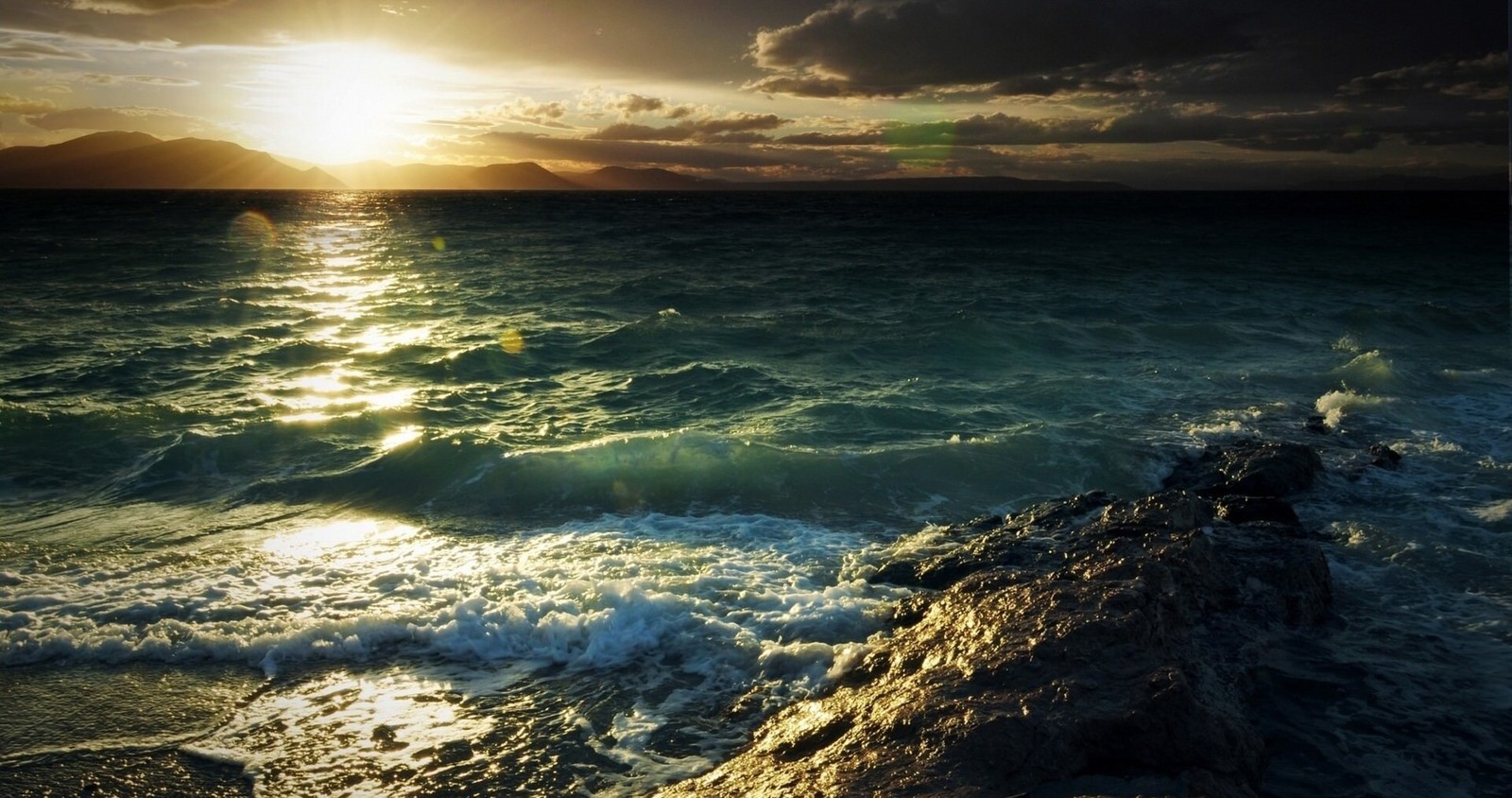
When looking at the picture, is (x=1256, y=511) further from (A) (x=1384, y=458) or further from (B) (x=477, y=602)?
(B) (x=477, y=602)

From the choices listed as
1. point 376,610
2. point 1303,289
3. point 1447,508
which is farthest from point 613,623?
point 1303,289

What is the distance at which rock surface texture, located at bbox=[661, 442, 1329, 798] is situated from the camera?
4.86 meters

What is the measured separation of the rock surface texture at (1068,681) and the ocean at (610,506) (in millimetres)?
418

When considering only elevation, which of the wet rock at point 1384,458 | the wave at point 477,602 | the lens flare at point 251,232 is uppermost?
the lens flare at point 251,232

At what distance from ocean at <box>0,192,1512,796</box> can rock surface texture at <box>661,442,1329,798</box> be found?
418 mm

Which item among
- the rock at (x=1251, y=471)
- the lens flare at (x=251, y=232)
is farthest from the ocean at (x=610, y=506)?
the lens flare at (x=251, y=232)

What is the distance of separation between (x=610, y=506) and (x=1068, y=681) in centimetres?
717

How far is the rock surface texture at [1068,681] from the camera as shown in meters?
4.86

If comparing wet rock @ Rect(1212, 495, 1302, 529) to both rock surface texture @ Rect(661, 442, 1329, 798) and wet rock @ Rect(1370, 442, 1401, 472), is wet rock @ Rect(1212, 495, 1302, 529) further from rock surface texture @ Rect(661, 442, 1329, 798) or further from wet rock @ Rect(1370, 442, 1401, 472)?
wet rock @ Rect(1370, 442, 1401, 472)

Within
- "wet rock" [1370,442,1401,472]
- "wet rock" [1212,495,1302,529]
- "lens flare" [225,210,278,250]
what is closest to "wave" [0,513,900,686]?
"wet rock" [1212,495,1302,529]

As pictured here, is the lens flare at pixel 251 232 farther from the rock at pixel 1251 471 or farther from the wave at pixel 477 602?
the rock at pixel 1251 471

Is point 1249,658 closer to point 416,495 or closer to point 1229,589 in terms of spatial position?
point 1229,589

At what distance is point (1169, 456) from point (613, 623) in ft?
29.2

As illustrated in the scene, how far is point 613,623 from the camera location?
7816 mm
